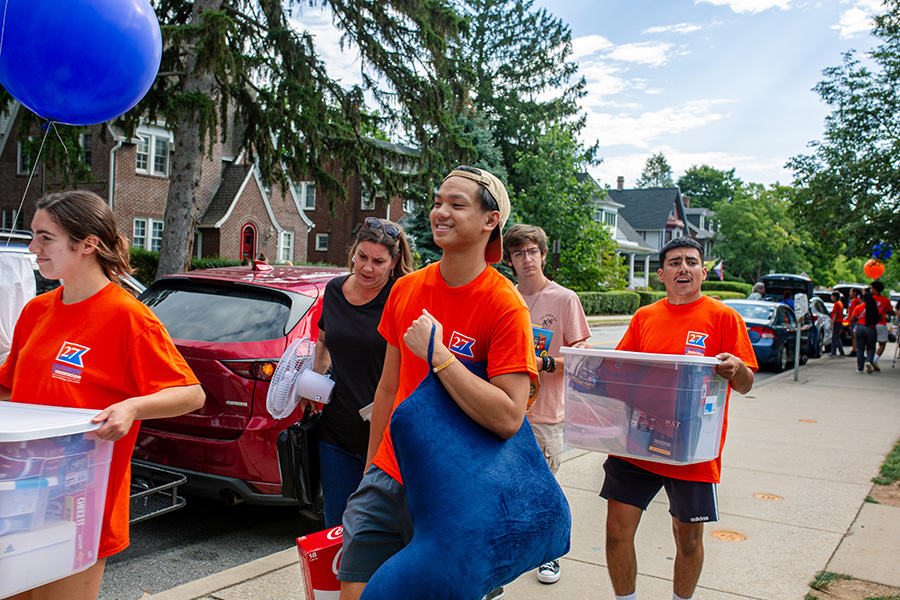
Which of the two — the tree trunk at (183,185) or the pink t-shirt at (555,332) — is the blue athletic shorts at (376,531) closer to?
the pink t-shirt at (555,332)

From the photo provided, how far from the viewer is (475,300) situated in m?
2.29

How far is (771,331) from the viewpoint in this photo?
53.6 ft

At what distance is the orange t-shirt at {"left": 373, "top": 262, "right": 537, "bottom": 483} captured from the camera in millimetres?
2188

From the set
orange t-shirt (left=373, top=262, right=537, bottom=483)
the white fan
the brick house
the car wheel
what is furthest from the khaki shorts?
the brick house

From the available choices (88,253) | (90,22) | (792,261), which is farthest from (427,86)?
(792,261)

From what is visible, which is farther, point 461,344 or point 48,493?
point 461,344

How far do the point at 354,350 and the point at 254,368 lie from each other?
134 centimetres

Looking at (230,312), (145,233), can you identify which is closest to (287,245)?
(145,233)

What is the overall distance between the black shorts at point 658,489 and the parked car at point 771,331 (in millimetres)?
13649

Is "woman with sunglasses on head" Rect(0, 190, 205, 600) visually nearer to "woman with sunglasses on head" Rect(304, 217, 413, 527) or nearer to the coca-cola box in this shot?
the coca-cola box

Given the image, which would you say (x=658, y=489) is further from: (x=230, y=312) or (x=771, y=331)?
(x=771, y=331)

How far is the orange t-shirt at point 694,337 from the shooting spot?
343 centimetres

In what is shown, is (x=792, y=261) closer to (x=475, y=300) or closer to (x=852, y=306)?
(x=852, y=306)

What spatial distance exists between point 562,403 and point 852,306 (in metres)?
17.1
